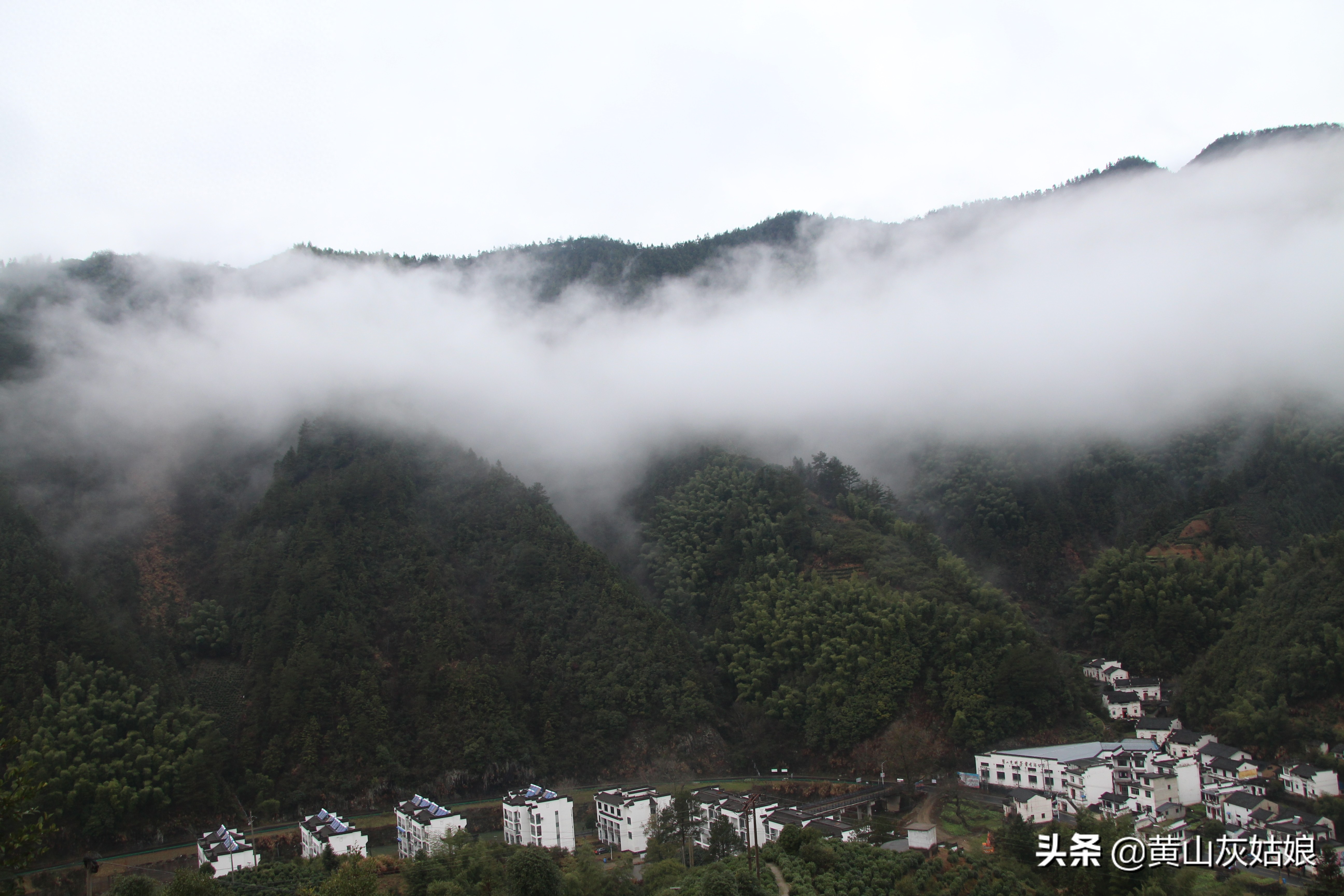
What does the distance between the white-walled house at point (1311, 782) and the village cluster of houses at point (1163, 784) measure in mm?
32

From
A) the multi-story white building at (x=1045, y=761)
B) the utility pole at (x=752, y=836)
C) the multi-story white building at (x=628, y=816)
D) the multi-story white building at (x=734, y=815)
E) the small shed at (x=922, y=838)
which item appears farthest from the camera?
the multi-story white building at (x=1045, y=761)

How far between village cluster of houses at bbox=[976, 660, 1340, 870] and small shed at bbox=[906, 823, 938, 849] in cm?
464

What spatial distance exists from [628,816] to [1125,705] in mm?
25331

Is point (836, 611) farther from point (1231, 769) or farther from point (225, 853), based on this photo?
point (225, 853)

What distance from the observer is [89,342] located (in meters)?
60.4

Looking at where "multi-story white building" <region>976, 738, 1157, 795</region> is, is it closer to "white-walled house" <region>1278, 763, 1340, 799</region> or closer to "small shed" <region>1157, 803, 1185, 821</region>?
"small shed" <region>1157, 803, 1185, 821</region>

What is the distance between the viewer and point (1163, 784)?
33781mm

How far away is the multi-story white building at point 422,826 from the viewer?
33.3 meters

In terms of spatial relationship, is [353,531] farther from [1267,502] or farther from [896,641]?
[1267,502]

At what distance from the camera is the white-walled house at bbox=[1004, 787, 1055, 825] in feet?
109

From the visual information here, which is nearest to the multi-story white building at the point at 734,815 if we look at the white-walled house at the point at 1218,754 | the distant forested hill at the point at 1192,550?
the white-walled house at the point at 1218,754

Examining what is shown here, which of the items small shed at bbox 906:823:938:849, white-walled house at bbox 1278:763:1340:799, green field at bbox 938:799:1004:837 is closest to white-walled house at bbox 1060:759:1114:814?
green field at bbox 938:799:1004:837

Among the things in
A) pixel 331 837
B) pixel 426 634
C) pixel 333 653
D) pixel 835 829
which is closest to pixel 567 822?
pixel 331 837

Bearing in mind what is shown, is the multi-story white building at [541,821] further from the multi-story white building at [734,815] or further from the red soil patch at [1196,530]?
the red soil patch at [1196,530]
